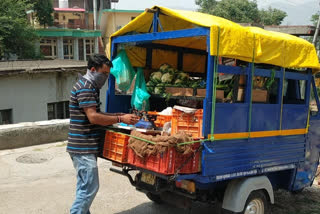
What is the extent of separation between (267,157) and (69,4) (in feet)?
144

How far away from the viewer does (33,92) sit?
11.2 metres

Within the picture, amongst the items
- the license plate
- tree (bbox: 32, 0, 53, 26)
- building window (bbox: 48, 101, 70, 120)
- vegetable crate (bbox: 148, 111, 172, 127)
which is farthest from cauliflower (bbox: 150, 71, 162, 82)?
tree (bbox: 32, 0, 53, 26)

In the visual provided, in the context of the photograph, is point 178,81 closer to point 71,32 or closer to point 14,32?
point 14,32

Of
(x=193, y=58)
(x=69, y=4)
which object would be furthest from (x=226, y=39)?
(x=69, y=4)

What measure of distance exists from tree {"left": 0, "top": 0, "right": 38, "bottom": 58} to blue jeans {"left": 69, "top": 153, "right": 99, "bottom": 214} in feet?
63.1

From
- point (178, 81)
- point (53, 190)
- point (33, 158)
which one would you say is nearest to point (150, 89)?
point (178, 81)

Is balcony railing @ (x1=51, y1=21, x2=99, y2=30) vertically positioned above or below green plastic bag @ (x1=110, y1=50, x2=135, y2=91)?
above

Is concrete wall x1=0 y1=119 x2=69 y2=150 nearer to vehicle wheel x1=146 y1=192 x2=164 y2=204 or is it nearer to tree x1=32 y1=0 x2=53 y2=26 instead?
vehicle wheel x1=146 y1=192 x2=164 y2=204

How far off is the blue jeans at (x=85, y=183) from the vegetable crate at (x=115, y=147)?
0.22 metres

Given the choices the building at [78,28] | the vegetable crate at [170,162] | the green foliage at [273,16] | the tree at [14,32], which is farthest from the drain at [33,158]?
the green foliage at [273,16]

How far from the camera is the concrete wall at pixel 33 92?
10492 mm

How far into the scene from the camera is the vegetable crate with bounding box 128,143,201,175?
3.17 metres

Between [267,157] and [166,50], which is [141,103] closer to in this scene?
[166,50]

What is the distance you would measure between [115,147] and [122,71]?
4.39ft
